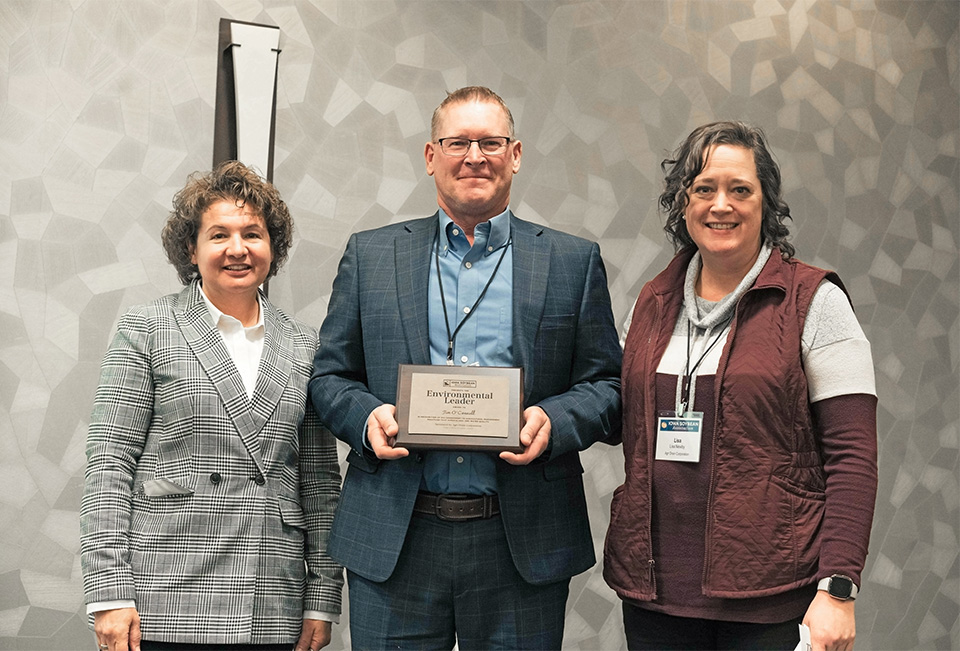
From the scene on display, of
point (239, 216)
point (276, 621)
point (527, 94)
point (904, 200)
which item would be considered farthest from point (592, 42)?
point (276, 621)

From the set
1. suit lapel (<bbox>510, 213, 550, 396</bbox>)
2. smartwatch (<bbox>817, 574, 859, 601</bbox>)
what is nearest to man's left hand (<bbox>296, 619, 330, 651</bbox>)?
suit lapel (<bbox>510, 213, 550, 396</bbox>)

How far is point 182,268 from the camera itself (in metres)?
2.11

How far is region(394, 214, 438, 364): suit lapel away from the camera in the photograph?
191 cm

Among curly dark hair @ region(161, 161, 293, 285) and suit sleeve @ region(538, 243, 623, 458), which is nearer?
suit sleeve @ region(538, 243, 623, 458)

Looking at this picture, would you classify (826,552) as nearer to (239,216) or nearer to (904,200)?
(239,216)

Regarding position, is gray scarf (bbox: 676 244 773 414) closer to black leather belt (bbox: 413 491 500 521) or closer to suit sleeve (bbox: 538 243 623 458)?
suit sleeve (bbox: 538 243 623 458)

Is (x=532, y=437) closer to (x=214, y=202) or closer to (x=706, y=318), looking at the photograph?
(x=706, y=318)

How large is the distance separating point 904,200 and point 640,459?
95.6 inches

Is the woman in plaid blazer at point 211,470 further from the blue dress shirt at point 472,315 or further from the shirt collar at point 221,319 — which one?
the blue dress shirt at point 472,315

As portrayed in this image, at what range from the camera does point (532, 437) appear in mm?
1816

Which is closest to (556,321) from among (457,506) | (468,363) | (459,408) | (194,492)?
(468,363)

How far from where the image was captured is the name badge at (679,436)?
1806 mm

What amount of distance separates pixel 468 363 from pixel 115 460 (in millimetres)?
753

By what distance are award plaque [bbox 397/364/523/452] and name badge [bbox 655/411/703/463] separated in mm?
297
